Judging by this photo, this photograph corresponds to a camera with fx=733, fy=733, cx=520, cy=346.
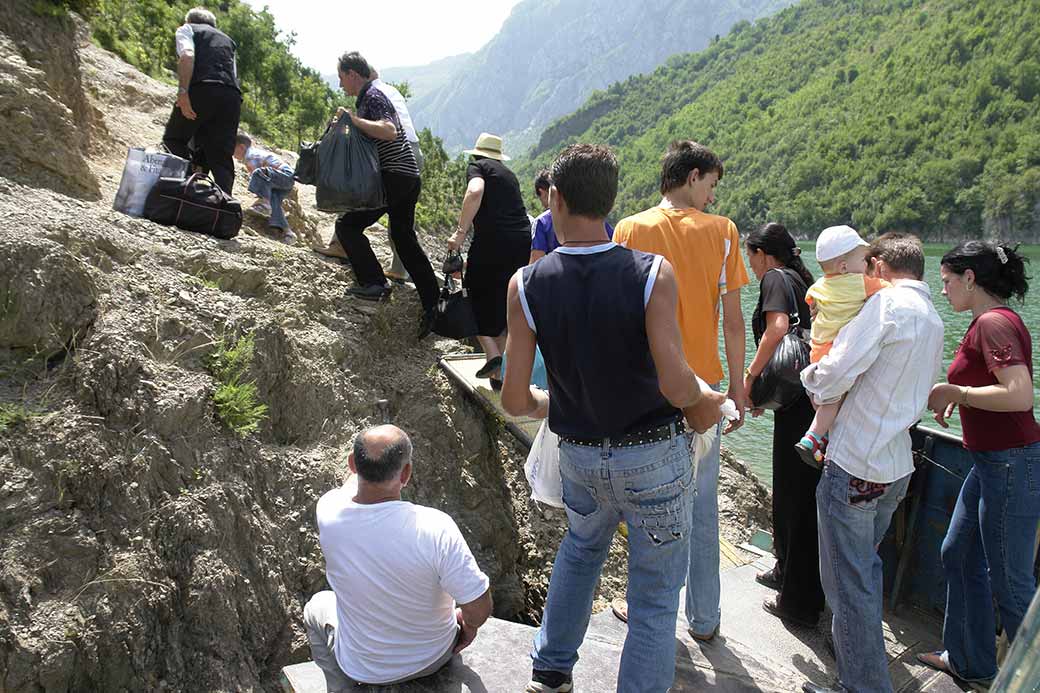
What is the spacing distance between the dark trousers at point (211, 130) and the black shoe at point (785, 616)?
14.7ft

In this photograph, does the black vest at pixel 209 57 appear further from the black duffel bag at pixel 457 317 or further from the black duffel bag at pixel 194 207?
the black duffel bag at pixel 457 317

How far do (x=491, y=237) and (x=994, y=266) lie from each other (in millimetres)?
2845

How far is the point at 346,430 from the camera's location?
4.72 metres

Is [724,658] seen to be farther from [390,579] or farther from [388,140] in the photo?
[388,140]

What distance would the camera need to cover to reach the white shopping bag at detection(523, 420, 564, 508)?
2804 mm

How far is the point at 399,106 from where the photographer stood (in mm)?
5004

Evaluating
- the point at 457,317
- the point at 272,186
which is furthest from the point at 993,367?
the point at 272,186

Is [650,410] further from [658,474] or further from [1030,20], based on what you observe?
[1030,20]

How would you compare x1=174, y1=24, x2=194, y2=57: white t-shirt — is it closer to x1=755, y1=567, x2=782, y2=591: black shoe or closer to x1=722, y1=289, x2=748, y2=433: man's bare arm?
x1=722, y1=289, x2=748, y2=433: man's bare arm

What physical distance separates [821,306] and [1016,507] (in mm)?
1149

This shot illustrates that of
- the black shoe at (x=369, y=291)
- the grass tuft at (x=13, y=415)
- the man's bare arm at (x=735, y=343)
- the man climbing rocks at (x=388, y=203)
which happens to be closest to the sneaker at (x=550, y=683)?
the man's bare arm at (x=735, y=343)

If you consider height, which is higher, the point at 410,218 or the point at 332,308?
the point at 410,218

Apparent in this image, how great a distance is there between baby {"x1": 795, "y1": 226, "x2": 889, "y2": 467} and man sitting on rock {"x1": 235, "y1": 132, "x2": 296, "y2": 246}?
13.0 feet

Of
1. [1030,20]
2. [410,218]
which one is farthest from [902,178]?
[410,218]
